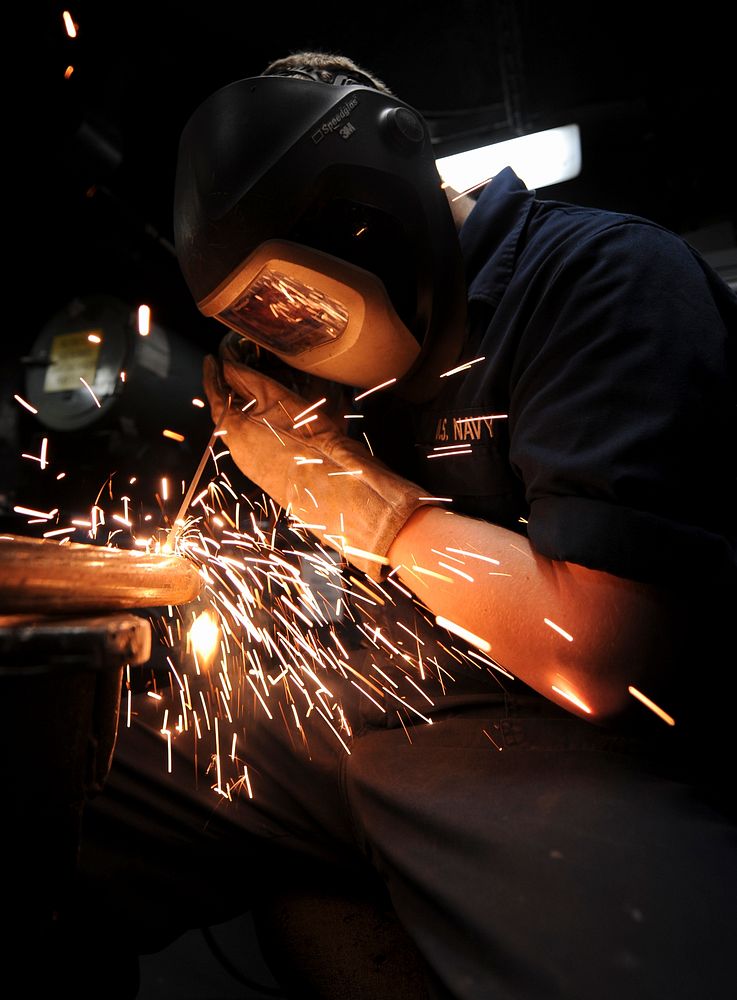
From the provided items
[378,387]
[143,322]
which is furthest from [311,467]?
[143,322]

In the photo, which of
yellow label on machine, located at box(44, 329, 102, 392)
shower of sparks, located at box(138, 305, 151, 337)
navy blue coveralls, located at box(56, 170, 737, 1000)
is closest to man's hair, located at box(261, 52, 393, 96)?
navy blue coveralls, located at box(56, 170, 737, 1000)

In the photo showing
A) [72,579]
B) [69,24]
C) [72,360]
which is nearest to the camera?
[72,579]

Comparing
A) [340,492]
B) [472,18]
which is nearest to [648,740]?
[340,492]

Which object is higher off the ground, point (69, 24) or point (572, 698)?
point (69, 24)

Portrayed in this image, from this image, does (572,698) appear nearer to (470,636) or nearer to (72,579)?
(470,636)

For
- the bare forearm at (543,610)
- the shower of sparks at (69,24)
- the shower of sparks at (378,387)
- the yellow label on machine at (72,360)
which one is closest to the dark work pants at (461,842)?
the bare forearm at (543,610)

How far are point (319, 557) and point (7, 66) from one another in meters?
1.57

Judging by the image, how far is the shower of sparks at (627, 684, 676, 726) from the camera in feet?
2.74

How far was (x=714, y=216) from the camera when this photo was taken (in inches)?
107

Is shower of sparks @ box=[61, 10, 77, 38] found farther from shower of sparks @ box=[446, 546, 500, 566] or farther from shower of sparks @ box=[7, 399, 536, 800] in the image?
shower of sparks @ box=[446, 546, 500, 566]

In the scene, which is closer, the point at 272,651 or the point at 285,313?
the point at 285,313

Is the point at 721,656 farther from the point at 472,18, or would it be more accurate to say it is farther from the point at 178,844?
the point at 472,18

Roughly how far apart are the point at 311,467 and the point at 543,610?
2.10 ft

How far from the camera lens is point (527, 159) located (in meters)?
2.31
